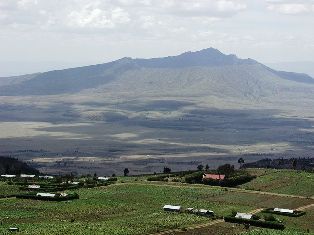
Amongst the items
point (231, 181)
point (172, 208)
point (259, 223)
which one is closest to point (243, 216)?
point (259, 223)

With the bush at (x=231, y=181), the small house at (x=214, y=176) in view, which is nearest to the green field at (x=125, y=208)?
the bush at (x=231, y=181)

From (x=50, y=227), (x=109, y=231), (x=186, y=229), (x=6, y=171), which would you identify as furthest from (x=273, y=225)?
(x=6, y=171)

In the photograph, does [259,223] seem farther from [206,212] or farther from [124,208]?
[124,208]

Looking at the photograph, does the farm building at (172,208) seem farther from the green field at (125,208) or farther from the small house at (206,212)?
the small house at (206,212)

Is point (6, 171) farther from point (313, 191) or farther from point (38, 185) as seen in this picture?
point (313, 191)

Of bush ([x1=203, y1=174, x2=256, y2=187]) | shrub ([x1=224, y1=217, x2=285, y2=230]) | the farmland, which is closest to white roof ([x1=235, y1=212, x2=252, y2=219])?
shrub ([x1=224, y1=217, x2=285, y2=230])
